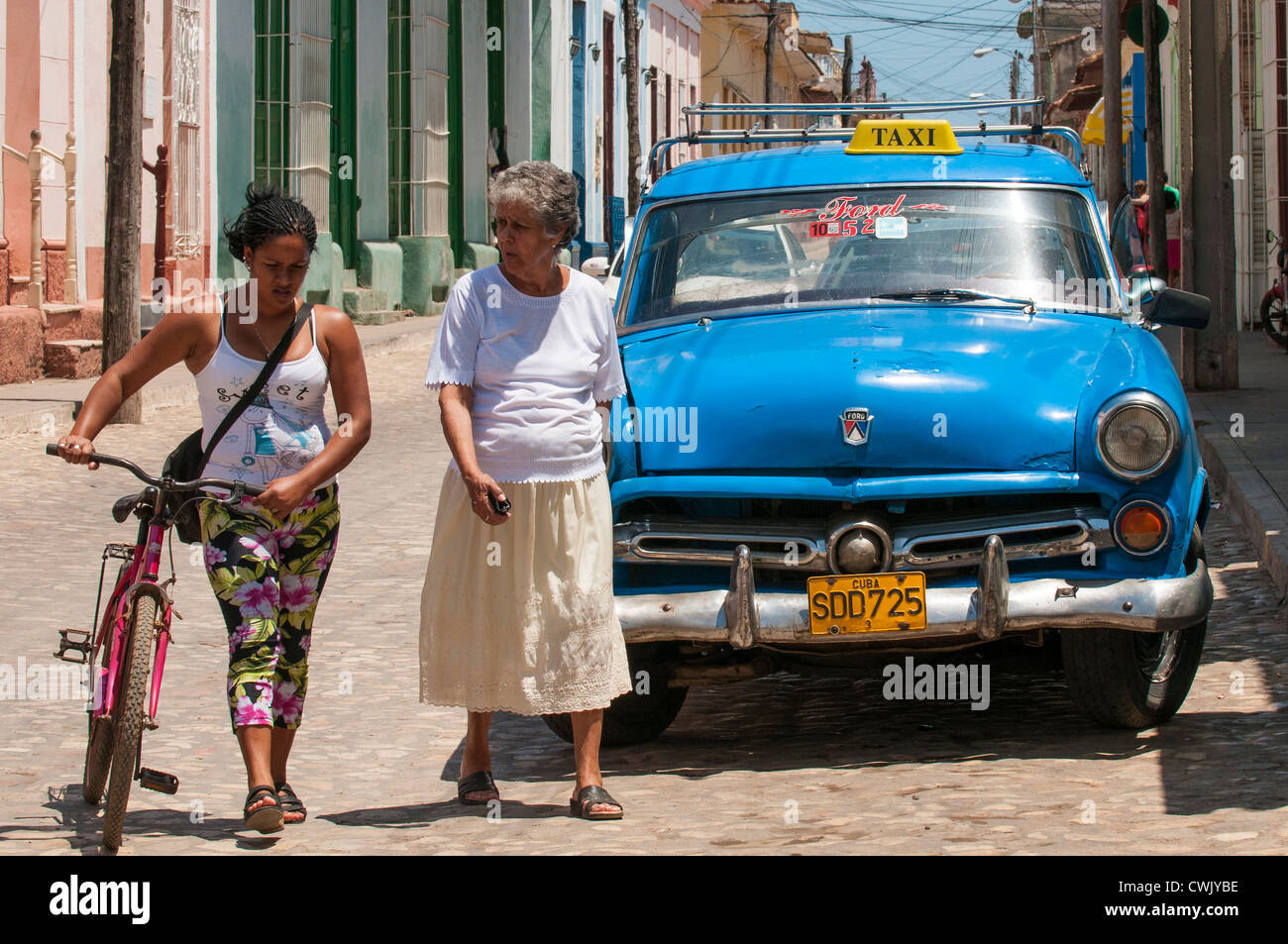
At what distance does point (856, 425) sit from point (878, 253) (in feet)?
4.48

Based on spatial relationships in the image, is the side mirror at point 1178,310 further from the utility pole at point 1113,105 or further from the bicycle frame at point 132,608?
the utility pole at point 1113,105

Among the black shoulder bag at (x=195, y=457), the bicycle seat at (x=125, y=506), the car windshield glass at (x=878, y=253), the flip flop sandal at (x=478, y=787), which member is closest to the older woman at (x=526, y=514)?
the flip flop sandal at (x=478, y=787)

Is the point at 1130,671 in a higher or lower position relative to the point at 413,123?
lower

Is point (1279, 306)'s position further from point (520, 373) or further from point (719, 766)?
point (520, 373)

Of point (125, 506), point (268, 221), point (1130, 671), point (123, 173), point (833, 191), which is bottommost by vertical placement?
point (1130, 671)

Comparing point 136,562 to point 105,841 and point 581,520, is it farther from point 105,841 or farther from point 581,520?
point 581,520

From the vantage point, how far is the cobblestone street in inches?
188

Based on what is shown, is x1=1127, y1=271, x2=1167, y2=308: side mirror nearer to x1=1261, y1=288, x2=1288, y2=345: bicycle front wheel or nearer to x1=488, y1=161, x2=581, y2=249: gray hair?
x1=488, y1=161, x2=581, y2=249: gray hair

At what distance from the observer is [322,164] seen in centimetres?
Answer: 2402

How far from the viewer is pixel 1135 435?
5410mm

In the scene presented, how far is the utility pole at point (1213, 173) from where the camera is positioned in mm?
15000

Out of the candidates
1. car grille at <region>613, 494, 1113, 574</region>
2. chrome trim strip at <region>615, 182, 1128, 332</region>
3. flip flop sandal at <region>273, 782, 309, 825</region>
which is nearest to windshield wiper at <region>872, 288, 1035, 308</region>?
chrome trim strip at <region>615, 182, 1128, 332</region>

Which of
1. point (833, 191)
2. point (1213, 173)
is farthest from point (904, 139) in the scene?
point (1213, 173)

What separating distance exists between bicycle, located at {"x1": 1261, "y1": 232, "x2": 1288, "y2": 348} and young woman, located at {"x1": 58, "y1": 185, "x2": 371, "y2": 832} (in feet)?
52.1
